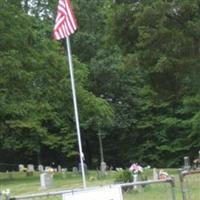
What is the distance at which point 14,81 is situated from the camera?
29406mm

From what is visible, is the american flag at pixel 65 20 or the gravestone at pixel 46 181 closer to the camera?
the american flag at pixel 65 20

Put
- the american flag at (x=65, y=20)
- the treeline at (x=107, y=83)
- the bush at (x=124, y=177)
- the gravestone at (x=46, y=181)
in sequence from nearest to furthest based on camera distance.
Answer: the american flag at (x=65, y=20) < the bush at (x=124, y=177) < the gravestone at (x=46, y=181) < the treeline at (x=107, y=83)

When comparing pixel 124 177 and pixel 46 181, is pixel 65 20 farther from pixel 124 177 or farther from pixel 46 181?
pixel 46 181

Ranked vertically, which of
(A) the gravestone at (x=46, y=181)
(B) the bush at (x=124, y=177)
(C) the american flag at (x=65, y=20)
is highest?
(C) the american flag at (x=65, y=20)

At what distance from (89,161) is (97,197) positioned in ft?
129

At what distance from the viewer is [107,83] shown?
144 feet

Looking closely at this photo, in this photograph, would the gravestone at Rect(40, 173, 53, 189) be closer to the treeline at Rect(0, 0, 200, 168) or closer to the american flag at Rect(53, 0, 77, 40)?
the treeline at Rect(0, 0, 200, 168)

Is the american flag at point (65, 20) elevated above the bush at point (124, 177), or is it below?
above

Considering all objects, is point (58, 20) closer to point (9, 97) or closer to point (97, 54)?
point (9, 97)

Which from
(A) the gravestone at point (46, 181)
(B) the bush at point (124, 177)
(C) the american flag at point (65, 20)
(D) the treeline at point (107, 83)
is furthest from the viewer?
(D) the treeline at point (107, 83)

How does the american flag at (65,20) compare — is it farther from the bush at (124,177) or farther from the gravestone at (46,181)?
the gravestone at (46,181)

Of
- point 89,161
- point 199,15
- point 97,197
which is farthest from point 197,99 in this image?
point 97,197

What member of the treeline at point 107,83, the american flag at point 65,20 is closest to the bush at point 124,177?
the american flag at point 65,20

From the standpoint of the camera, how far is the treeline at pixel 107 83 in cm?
2327
